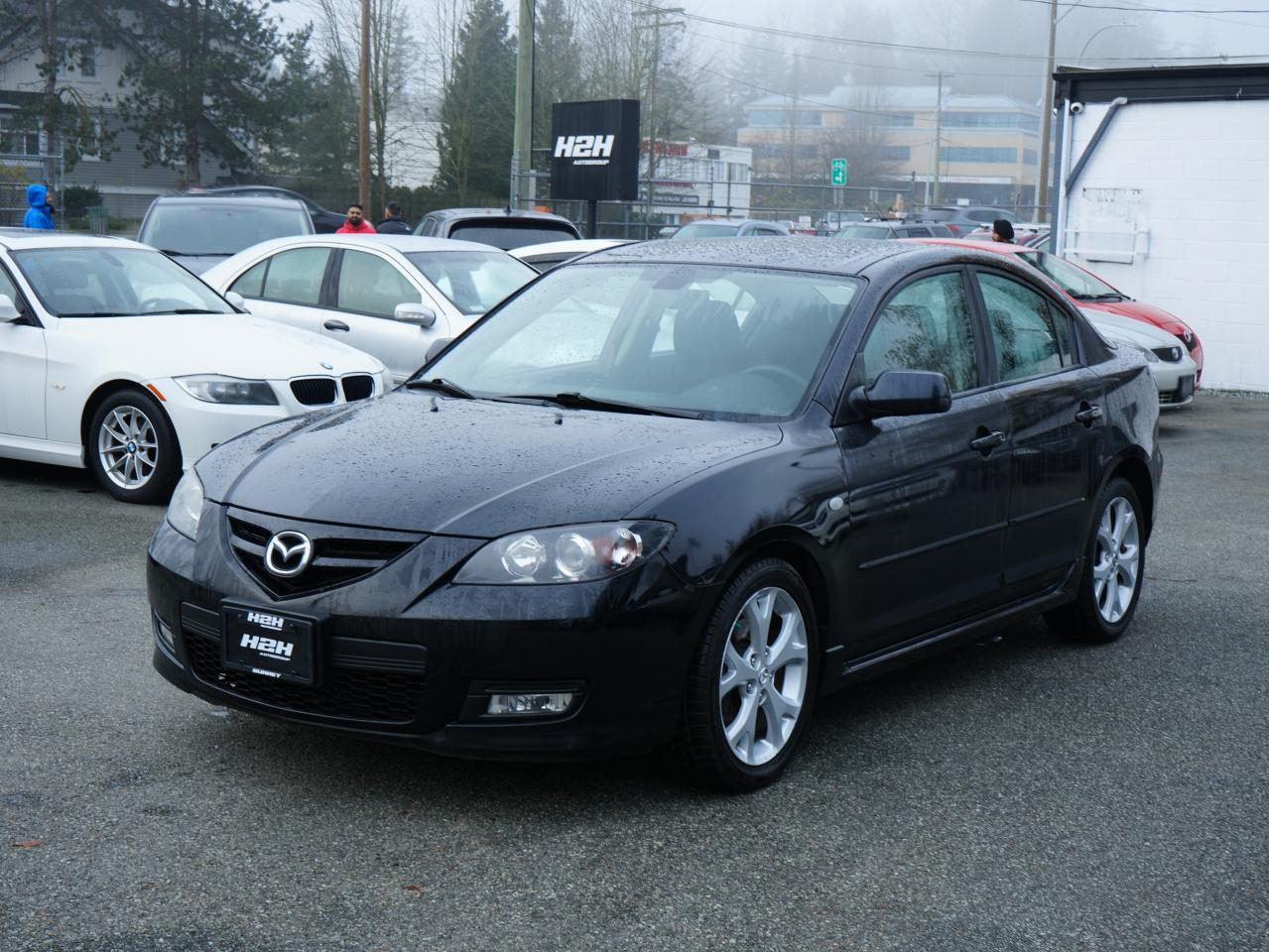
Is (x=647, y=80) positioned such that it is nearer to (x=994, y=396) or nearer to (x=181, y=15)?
(x=181, y=15)

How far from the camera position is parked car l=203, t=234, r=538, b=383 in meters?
11.1

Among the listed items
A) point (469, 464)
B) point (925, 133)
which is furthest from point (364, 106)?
point (925, 133)

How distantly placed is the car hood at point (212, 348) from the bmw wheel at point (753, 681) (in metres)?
5.08

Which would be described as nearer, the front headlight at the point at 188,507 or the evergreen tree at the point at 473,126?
the front headlight at the point at 188,507

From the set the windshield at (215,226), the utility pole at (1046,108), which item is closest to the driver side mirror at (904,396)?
the windshield at (215,226)

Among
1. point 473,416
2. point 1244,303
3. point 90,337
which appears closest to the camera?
point 473,416

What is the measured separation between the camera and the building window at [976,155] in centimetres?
14600

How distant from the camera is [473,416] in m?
4.90

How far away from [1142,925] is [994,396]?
2279mm

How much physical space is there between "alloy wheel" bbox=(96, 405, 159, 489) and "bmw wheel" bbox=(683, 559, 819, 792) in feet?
17.3

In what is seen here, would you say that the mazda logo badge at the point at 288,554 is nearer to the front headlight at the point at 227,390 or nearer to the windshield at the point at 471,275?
the front headlight at the point at 227,390

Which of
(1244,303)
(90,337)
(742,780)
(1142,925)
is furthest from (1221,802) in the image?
(1244,303)

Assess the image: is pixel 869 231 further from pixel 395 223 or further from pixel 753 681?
pixel 753 681

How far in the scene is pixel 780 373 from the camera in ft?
16.3
